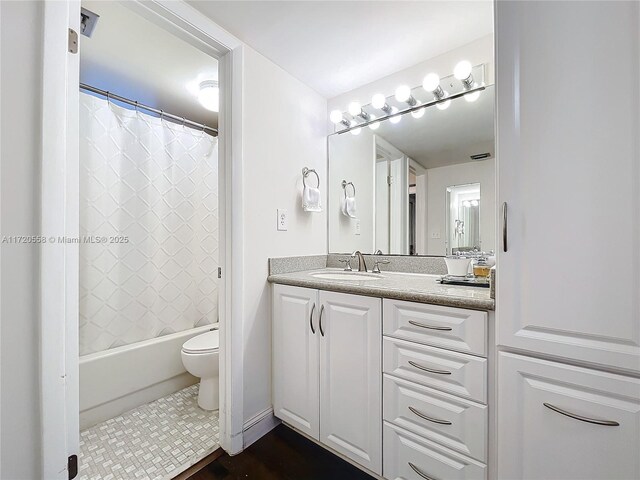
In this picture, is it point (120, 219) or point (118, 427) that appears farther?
point (120, 219)

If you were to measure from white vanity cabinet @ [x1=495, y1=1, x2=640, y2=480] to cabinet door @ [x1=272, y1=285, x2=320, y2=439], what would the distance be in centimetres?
83

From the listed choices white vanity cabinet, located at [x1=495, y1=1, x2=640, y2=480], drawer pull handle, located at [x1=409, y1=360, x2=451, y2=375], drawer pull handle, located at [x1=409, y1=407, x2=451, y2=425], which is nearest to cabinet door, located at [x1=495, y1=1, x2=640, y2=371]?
white vanity cabinet, located at [x1=495, y1=1, x2=640, y2=480]

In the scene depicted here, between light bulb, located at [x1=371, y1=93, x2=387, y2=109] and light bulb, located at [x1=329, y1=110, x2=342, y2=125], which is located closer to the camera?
light bulb, located at [x1=371, y1=93, x2=387, y2=109]

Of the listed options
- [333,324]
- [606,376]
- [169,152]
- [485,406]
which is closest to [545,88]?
[606,376]

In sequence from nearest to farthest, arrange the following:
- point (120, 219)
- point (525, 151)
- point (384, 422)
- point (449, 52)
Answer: point (525, 151) < point (384, 422) < point (449, 52) < point (120, 219)

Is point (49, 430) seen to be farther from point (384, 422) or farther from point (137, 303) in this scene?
point (137, 303)

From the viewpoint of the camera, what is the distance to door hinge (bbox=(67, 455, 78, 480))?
0.88 meters

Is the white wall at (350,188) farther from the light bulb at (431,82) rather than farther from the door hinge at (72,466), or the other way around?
the door hinge at (72,466)

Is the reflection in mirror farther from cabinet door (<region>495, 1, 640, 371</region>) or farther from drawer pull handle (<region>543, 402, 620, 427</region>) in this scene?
drawer pull handle (<region>543, 402, 620, 427</region>)

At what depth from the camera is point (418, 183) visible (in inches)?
71.7

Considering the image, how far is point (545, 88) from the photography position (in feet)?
2.60

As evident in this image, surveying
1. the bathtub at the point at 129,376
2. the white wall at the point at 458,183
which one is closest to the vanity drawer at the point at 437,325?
the white wall at the point at 458,183

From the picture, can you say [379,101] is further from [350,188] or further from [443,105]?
[350,188]

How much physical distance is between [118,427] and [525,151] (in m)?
2.42
